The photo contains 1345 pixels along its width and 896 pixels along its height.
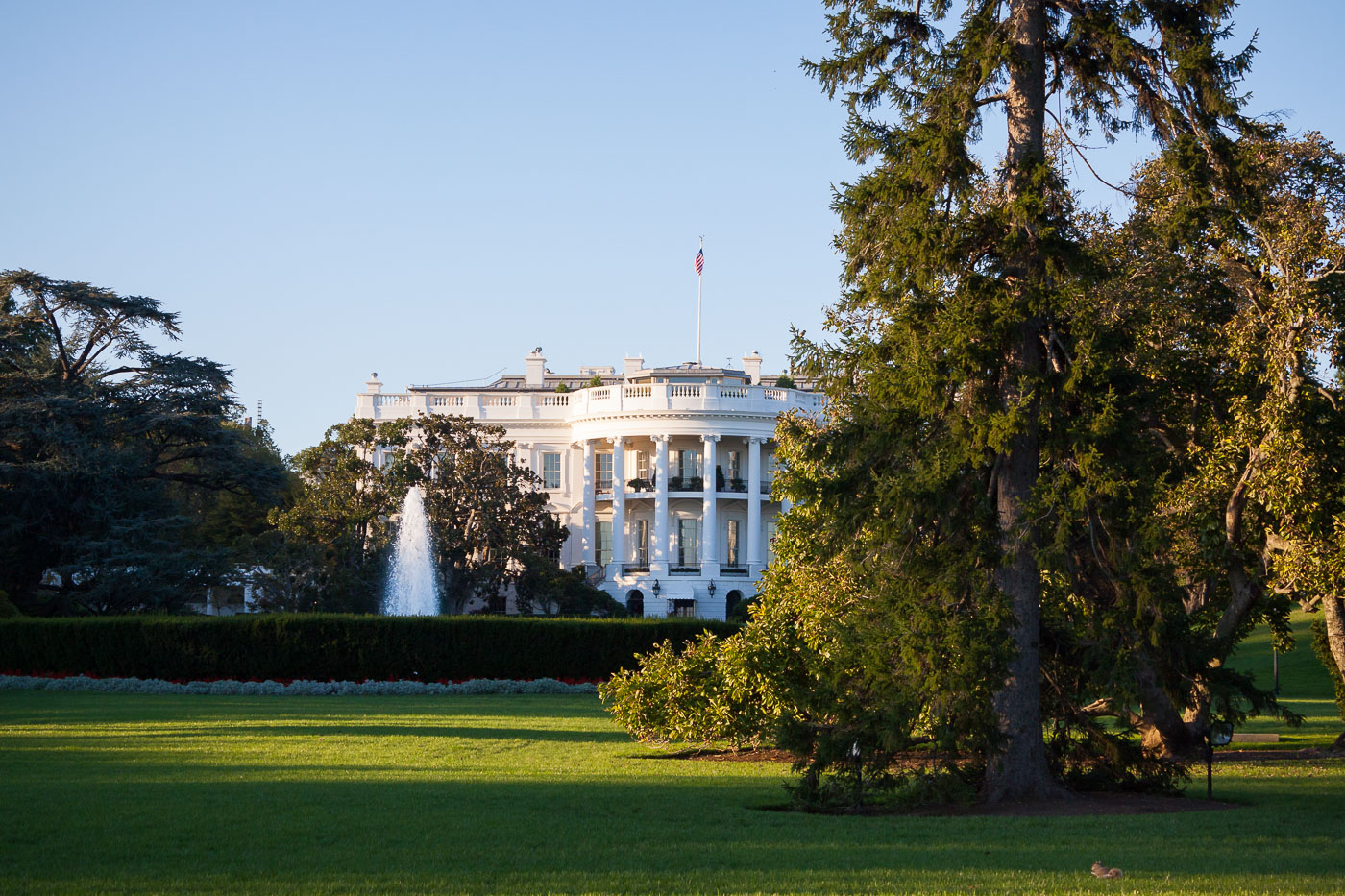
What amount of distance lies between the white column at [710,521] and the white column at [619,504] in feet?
12.2

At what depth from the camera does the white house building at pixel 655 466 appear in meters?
57.4

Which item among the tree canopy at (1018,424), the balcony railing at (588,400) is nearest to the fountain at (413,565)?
the balcony railing at (588,400)

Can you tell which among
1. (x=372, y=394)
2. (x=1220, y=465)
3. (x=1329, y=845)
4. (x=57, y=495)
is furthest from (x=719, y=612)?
(x=1329, y=845)

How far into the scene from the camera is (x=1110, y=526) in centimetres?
1259

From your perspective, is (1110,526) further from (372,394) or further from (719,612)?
(372,394)

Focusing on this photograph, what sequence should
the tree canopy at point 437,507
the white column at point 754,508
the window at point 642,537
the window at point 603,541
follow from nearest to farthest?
the tree canopy at point 437,507 < the white column at point 754,508 < the window at point 642,537 < the window at point 603,541

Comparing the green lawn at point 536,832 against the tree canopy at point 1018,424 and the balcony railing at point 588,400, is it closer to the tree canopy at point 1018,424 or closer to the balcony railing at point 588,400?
the tree canopy at point 1018,424

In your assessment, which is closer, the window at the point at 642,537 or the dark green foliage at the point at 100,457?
the dark green foliage at the point at 100,457

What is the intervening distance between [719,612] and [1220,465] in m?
41.2

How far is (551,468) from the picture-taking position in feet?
209

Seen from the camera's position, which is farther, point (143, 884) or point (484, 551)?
point (484, 551)

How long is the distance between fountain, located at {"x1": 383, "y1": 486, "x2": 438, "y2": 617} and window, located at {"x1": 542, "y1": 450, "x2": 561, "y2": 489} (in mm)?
16351

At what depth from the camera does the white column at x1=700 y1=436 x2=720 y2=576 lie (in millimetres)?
57125

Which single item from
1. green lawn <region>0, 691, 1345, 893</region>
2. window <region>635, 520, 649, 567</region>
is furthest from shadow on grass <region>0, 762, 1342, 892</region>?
window <region>635, 520, 649, 567</region>
